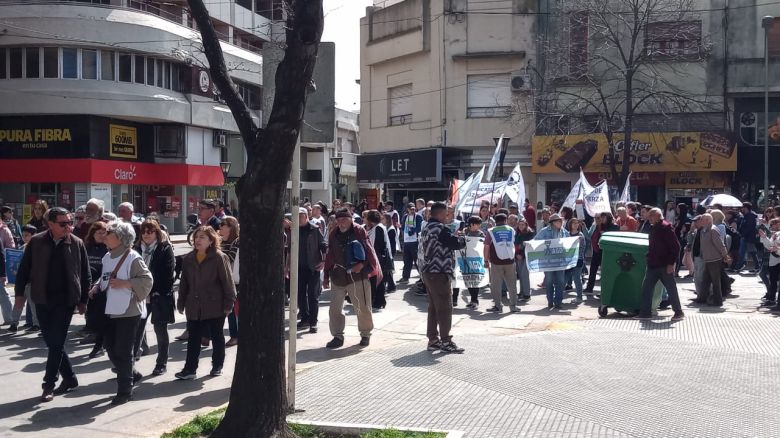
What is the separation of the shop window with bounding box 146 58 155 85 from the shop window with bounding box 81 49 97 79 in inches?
99.4

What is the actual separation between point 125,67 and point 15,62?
16.2ft

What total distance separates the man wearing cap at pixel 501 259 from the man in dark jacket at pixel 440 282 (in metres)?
3.61

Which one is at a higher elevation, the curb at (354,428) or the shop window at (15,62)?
the shop window at (15,62)

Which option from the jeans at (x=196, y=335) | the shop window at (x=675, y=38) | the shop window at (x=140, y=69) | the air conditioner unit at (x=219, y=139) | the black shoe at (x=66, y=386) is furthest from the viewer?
the air conditioner unit at (x=219, y=139)

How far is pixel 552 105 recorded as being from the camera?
30.3m

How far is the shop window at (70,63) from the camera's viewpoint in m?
35.9

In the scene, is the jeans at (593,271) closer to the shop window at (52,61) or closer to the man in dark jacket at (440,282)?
the man in dark jacket at (440,282)

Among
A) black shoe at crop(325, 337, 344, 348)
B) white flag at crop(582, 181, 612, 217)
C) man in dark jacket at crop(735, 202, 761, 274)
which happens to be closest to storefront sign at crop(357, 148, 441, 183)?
man in dark jacket at crop(735, 202, 761, 274)

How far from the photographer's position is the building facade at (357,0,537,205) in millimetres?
31359

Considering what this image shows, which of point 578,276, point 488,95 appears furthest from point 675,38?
point 578,276

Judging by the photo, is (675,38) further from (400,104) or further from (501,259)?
(501,259)

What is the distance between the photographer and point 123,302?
750 cm

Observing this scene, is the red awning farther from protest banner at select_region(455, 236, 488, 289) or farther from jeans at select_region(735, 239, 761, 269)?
jeans at select_region(735, 239, 761, 269)

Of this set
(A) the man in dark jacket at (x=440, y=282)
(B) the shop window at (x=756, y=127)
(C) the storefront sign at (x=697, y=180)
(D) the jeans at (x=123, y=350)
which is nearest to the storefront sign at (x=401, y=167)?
(C) the storefront sign at (x=697, y=180)
